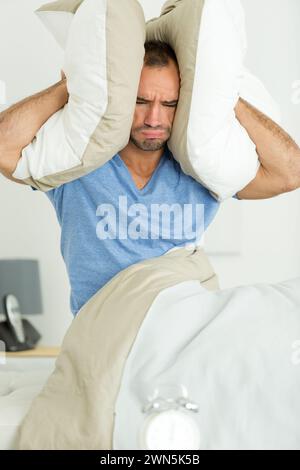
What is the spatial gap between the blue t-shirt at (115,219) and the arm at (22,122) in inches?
7.7

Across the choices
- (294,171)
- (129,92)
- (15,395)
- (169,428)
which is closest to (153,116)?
(129,92)

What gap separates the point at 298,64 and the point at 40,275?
1.50 metres

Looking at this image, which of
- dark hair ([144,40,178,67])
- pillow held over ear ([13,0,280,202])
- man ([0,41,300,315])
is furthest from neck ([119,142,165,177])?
dark hair ([144,40,178,67])

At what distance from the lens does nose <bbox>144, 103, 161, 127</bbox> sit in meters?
1.83

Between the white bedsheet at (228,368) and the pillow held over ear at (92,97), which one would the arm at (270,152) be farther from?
the white bedsheet at (228,368)

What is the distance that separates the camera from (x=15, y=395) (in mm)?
1638

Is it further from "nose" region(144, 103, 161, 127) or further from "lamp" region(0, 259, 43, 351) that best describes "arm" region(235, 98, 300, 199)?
"lamp" region(0, 259, 43, 351)

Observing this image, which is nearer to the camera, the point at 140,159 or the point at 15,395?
the point at 15,395

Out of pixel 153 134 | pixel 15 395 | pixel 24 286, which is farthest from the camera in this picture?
pixel 24 286

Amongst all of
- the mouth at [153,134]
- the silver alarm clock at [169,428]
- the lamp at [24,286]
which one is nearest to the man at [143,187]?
the mouth at [153,134]

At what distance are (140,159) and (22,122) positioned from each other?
36 cm

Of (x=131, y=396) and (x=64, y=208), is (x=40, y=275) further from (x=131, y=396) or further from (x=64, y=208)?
(x=131, y=396)

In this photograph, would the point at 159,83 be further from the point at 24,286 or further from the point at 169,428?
the point at 24,286

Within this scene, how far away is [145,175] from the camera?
6.55ft
